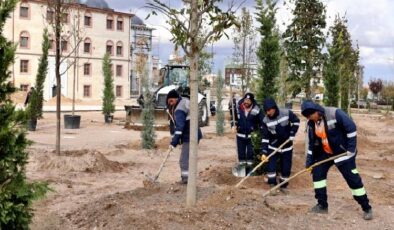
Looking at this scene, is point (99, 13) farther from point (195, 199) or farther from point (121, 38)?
point (195, 199)

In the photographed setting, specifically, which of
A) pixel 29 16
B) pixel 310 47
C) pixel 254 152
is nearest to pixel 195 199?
pixel 254 152

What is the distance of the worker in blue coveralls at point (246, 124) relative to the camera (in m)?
10.2

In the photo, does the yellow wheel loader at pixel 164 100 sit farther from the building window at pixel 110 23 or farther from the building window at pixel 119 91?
the building window at pixel 119 91

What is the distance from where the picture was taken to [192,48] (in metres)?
6.64

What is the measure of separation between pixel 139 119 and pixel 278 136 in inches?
627

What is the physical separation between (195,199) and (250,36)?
24.8 metres

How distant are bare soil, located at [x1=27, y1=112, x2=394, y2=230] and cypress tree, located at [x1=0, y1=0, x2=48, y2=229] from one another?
894 mm

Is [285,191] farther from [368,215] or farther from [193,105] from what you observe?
[193,105]

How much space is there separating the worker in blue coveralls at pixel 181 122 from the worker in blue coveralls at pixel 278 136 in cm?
131

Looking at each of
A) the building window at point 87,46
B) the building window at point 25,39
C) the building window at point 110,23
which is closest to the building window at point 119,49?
the building window at point 110,23

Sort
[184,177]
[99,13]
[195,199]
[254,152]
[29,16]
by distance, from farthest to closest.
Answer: [99,13] < [29,16] < [254,152] < [184,177] < [195,199]

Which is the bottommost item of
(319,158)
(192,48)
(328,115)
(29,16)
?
(319,158)

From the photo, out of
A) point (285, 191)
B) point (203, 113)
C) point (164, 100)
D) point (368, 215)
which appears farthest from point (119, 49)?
point (368, 215)

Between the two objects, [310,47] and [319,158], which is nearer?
[319,158]
